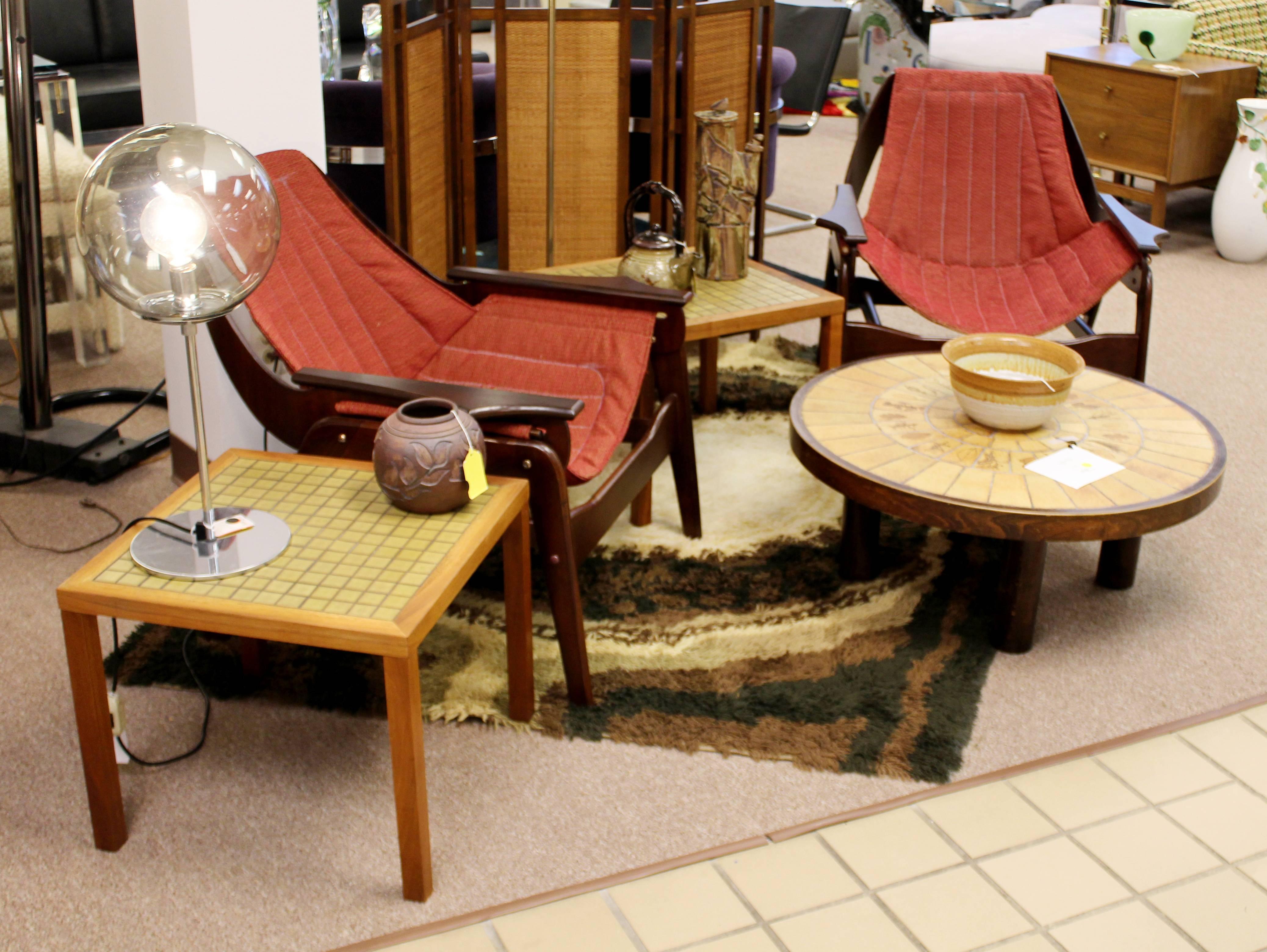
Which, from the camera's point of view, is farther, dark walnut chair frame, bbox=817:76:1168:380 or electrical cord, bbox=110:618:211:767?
dark walnut chair frame, bbox=817:76:1168:380

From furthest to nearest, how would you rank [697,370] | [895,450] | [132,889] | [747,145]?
[697,370] < [747,145] < [895,450] < [132,889]

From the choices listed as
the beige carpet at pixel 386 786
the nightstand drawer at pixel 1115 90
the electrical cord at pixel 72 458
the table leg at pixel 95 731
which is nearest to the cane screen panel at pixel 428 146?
the electrical cord at pixel 72 458

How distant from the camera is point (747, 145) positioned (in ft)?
10.7

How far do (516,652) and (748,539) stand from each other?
83 centimetres

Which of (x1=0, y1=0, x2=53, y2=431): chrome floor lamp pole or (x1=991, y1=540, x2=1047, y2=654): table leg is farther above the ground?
(x1=0, y1=0, x2=53, y2=431): chrome floor lamp pole

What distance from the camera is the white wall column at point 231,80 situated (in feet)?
8.30

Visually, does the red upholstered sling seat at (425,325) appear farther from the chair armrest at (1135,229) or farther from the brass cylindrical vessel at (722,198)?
the chair armrest at (1135,229)

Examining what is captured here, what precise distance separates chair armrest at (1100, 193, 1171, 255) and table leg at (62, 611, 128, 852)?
8.27 ft

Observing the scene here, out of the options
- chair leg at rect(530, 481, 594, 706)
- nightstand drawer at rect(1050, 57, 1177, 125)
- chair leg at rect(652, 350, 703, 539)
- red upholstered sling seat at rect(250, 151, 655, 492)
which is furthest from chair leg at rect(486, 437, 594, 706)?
nightstand drawer at rect(1050, 57, 1177, 125)

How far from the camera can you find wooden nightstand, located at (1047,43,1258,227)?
Result: 4.85m

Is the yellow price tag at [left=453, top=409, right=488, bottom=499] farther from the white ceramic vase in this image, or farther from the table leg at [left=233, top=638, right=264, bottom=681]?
the white ceramic vase

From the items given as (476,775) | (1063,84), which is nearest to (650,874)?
(476,775)

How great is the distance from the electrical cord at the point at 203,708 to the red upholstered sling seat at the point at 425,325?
57 cm

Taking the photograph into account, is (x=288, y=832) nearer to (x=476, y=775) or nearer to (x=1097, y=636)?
(x=476, y=775)
